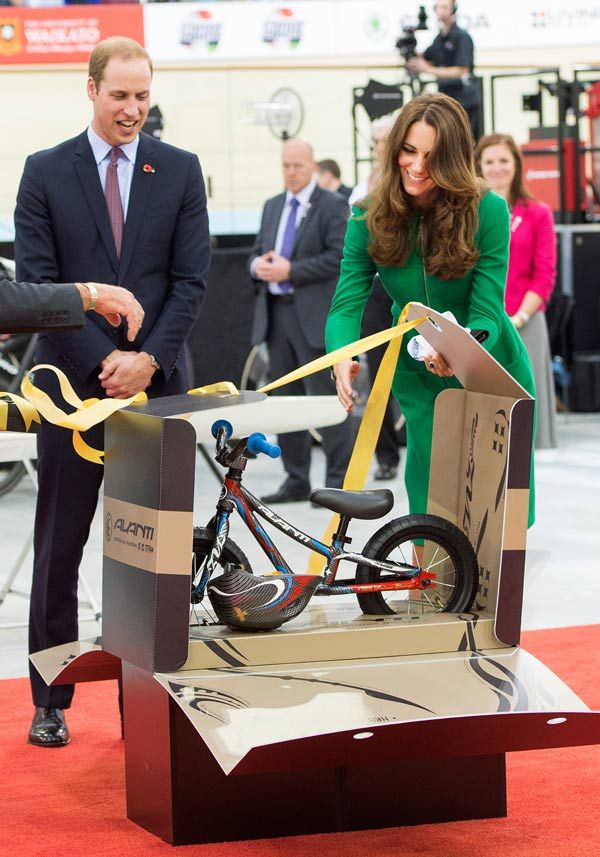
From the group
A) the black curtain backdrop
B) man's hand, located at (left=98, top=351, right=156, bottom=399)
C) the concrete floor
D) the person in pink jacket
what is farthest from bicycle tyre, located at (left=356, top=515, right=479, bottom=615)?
the black curtain backdrop

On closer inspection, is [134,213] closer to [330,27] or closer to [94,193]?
[94,193]

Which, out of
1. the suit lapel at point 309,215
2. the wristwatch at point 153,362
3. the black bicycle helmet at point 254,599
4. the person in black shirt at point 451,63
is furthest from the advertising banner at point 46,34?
the black bicycle helmet at point 254,599

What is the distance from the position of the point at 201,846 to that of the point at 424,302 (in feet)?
4.07

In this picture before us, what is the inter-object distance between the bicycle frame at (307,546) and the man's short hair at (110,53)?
0.95 m

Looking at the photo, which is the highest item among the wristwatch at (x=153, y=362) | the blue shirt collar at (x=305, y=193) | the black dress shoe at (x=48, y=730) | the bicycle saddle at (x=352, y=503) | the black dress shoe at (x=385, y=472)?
the blue shirt collar at (x=305, y=193)

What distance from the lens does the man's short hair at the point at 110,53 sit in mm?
2967

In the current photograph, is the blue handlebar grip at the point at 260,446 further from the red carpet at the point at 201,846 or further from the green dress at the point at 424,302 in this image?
the red carpet at the point at 201,846

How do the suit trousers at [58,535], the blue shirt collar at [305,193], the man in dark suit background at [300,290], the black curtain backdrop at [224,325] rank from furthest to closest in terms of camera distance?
1. the black curtain backdrop at [224,325]
2. the blue shirt collar at [305,193]
3. the man in dark suit background at [300,290]
4. the suit trousers at [58,535]

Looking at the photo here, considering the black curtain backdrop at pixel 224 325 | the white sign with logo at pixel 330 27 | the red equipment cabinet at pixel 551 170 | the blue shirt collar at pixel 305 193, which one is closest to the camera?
the blue shirt collar at pixel 305 193

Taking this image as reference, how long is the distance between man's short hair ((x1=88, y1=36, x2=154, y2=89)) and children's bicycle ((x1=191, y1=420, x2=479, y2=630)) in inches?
33.8

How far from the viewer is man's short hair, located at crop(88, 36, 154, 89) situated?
2967 millimetres

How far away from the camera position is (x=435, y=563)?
274 cm

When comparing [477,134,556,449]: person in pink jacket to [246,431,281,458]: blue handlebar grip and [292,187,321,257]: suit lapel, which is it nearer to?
[292,187,321,257]: suit lapel

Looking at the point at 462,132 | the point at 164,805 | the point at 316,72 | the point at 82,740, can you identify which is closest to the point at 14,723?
the point at 82,740
